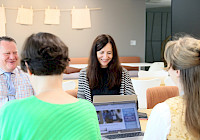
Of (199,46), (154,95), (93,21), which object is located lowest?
(154,95)

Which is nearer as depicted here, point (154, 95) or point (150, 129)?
point (150, 129)

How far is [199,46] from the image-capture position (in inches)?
46.4

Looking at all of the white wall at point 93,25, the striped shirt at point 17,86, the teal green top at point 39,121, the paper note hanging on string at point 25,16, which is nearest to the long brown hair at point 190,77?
the teal green top at point 39,121

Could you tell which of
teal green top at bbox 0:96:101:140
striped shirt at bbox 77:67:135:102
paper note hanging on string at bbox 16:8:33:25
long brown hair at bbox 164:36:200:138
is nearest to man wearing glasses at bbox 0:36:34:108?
striped shirt at bbox 77:67:135:102

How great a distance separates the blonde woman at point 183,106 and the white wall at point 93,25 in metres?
6.79

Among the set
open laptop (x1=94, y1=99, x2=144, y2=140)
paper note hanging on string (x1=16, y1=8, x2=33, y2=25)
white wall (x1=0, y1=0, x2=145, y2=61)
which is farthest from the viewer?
white wall (x1=0, y1=0, x2=145, y2=61)

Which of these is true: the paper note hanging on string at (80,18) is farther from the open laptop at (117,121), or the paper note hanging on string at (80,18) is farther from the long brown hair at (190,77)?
the long brown hair at (190,77)

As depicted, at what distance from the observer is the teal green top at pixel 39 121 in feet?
2.75

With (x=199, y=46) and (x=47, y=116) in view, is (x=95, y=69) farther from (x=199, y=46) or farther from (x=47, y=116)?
(x=47, y=116)

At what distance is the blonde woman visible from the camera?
1.16 meters

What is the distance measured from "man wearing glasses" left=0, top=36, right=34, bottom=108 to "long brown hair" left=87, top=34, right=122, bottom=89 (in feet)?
2.10

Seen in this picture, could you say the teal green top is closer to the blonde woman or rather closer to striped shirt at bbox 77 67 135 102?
the blonde woman

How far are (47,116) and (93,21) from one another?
7.34m

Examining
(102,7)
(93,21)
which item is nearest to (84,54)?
(93,21)
